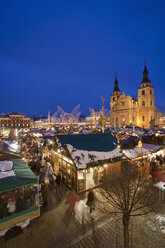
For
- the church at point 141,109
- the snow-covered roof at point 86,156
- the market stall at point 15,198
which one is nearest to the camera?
the market stall at point 15,198

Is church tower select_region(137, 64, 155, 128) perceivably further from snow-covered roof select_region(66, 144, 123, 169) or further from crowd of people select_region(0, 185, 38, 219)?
crowd of people select_region(0, 185, 38, 219)

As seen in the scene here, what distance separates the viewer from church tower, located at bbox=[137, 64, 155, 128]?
2404 inches

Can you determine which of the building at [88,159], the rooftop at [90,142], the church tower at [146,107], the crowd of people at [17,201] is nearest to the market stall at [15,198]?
the crowd of people at [17,201]

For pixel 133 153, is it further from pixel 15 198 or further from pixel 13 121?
pixel 13 121

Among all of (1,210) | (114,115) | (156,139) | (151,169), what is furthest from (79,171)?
(114,115)

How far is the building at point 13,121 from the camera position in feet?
269

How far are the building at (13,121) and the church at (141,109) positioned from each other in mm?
63165

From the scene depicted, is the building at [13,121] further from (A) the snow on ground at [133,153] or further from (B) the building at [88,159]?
(A) the snow on ground at [133,153]

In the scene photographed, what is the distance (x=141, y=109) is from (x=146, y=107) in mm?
Answer: 2547

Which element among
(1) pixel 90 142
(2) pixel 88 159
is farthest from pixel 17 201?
(1) pixel 90 142

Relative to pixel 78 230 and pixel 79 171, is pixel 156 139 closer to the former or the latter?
pixel 79 171

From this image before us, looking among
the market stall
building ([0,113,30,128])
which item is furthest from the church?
building ([0,113,30,128])

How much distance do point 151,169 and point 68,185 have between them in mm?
8165

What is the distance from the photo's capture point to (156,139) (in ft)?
66.1
